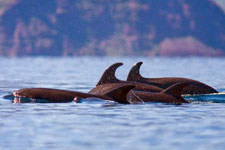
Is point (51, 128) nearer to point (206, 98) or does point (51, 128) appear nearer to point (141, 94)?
point (141, 94)

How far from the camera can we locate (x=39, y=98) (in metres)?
23.0

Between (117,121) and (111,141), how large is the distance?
3619 millimetres

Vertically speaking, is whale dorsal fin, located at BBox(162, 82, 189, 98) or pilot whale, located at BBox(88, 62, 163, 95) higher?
pilot whale, located at BBox(88, 62, 163, 95)

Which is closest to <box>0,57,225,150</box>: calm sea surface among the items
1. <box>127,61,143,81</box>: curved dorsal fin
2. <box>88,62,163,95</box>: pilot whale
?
<box>88,62,163,95</box>: pilot whale

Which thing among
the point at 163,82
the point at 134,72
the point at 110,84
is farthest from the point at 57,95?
the point at 163,82

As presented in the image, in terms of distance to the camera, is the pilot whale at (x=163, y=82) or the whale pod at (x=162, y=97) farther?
the pilot whale at (x=163, y=82)

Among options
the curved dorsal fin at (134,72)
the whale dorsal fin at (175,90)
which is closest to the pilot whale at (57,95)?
the whale dorsal fin at (175,90)

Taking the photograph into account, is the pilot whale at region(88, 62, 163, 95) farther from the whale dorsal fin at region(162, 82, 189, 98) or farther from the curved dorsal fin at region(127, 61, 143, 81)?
the whale dorsal fin at region(162, 82, 189, 98)

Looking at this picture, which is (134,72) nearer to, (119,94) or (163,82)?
(163,82)

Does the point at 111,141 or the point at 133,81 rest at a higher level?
the point at 133,81

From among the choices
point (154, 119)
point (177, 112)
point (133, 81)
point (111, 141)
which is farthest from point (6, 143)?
point (133, 81)

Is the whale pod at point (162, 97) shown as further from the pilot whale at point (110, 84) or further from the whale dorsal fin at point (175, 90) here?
the pilot whale at point (110, 84)

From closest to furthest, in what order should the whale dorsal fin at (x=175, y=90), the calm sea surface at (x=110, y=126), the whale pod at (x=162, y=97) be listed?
the calm sea surface at (x=110, y=126) < the whale dorsal fin at (x=175, y=90) < the whale pod at (x=162, y=97)

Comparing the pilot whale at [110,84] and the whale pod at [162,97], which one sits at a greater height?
the pilot whale at [110,84]
